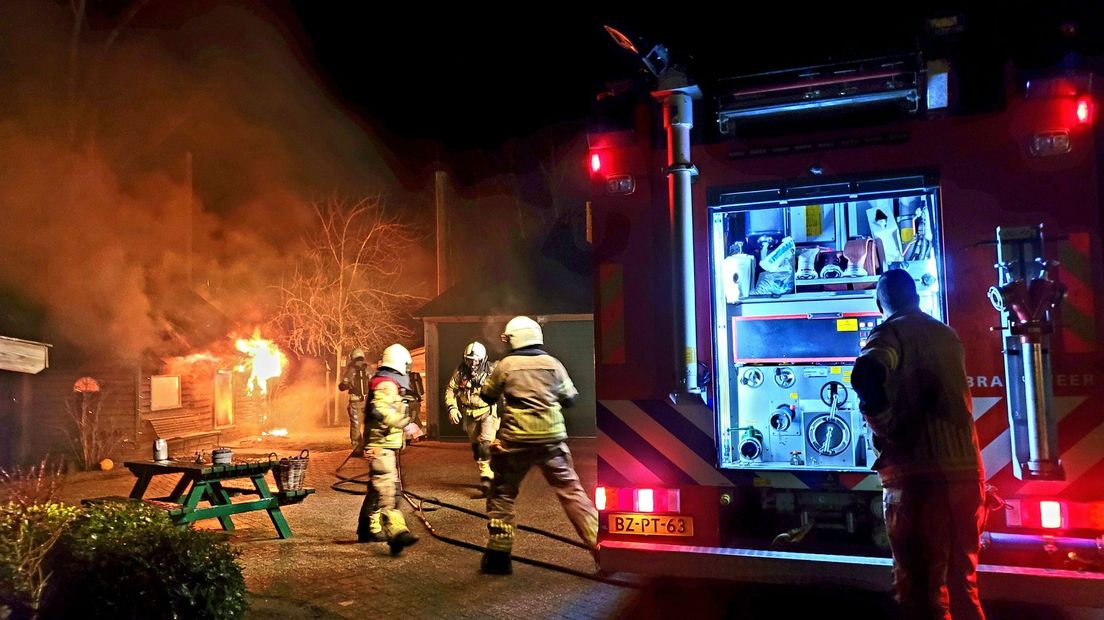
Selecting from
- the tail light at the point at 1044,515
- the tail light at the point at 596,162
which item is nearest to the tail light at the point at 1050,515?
the tail light at the point at 1044,515

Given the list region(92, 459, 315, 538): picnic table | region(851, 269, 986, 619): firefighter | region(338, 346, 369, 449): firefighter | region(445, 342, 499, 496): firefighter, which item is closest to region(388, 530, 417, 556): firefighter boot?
region(92, 459, 315, 538): picnic table

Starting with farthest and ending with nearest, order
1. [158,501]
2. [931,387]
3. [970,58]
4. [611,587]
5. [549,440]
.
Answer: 1. [158,501]
2. [549,440]
3. [611,587]
4. [970,58]
5. [931,387]

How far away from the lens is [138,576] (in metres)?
3.80

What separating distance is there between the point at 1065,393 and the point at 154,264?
16.1 metres

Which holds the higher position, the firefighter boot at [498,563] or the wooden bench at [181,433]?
the wooden bench at [181,433]

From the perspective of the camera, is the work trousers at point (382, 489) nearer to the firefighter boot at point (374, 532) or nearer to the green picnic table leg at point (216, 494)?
the firefighter boot at point (374, 532)

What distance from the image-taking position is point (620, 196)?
447 cm

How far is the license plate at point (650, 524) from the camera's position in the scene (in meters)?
4.29

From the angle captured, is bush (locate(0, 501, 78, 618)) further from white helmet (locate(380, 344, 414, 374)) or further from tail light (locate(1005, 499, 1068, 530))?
tail light (locate(1005, 499, 1068, 530))

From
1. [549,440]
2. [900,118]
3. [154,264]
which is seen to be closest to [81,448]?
[154,264]

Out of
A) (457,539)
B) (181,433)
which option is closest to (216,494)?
(457,539)

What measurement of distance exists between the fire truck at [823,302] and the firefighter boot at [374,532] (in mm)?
2823

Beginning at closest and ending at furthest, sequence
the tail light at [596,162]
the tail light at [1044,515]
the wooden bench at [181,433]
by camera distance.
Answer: the tail light at [1044,515], the tail light at [596,162], the wooden bench at [181,433]

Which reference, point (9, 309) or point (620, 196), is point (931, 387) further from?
point (9, 309)
